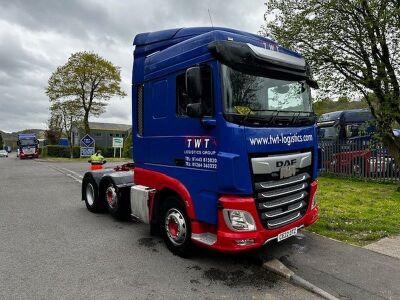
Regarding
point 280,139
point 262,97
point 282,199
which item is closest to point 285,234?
point 282,199

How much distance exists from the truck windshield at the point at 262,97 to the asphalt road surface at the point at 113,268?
2102mm

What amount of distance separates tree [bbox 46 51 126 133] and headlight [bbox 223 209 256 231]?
42698 millimetres

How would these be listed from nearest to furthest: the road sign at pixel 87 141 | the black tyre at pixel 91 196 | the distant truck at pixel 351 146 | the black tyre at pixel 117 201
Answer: the black tyre at pixel 117 201 < the black tyre at pixel 91 196 < the distant truck at pixel 351 146 < the road sign at pixel 87 141

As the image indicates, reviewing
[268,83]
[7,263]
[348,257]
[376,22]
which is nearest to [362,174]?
[376,22]

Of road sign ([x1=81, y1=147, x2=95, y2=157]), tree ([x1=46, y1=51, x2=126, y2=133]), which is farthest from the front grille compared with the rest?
tree ([x1=46, y1=51, x2=126, y2=133])

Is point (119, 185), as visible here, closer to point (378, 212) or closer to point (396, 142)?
point (378, 212)

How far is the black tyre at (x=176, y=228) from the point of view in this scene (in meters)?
5.01

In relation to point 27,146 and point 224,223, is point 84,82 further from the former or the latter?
point 224,223

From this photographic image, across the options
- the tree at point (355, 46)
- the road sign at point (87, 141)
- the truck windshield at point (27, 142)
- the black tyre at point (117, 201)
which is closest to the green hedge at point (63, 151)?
the truck windshield at point (27, 142)

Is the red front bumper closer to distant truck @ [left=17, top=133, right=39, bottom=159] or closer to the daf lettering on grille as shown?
the daf lettering on grille

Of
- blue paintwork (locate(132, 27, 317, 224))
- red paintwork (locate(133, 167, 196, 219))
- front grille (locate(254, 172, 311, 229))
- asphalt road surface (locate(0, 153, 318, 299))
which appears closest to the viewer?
asphalt road surface (locate(0, 153, 318, 299))

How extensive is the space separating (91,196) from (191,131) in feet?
15.3

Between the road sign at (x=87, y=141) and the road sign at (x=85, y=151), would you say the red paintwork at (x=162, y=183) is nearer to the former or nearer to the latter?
the road sign at (x=87, y=141)

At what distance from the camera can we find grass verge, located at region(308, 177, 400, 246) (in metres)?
6.11
